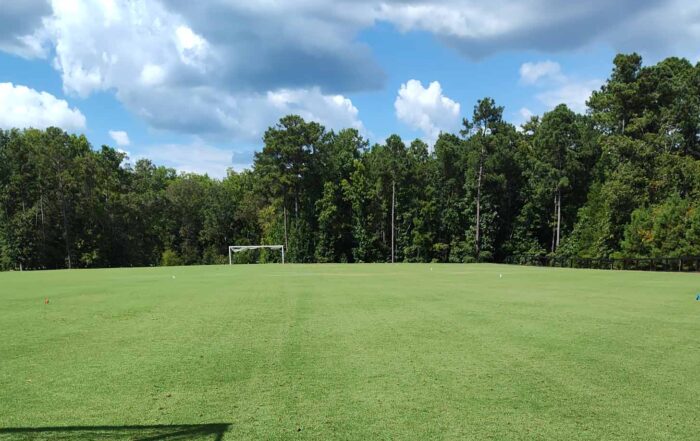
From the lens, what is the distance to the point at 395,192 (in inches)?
2712

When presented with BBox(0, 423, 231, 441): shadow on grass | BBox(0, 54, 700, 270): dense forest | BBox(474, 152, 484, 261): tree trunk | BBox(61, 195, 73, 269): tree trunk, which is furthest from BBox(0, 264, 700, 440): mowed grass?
BBox(61, 195, 73, 269): tree trunk

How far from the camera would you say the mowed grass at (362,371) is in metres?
5.31

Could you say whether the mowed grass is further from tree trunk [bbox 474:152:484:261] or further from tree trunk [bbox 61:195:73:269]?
tree trunk [bbox 61:195:73:269]

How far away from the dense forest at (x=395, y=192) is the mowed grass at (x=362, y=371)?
39.5m

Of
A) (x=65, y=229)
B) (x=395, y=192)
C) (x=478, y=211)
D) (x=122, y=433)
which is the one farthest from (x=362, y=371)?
(x=65, y=229)

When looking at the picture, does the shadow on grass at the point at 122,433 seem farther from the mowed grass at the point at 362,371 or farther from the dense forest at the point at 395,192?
the dense forest at the point at 395,192

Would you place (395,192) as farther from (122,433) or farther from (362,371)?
(122,433)

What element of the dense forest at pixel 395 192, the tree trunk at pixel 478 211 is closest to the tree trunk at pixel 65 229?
the dense forest at pixel 395 192

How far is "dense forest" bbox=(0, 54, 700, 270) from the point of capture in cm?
4922

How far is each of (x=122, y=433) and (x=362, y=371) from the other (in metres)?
3.43

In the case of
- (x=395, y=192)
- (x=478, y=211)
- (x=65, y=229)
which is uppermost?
(x=395, y=192)

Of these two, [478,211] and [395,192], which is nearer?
[478,211]

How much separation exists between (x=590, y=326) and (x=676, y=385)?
459 cm

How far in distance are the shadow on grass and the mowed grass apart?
5 centimetres
